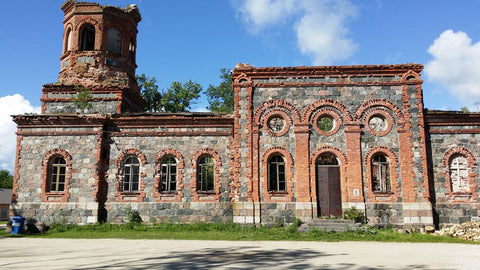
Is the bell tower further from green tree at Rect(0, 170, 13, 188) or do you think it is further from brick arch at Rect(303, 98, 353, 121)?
green tree at Rect(0, 170, 13, 188)

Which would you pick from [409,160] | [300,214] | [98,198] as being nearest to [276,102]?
[300,214]

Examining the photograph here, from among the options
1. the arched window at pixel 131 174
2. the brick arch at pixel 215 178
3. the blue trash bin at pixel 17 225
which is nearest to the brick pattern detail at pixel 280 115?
the brick arch at pixel 215 178

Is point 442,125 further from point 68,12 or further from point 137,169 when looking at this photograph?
point 68,12

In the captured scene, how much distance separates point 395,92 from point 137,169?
13389 millimetres

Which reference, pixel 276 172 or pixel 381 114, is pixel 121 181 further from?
pixel 381 114

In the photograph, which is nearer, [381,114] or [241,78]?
[381,114]

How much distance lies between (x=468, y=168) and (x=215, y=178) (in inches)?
479

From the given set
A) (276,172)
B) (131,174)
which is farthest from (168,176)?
(276,172)

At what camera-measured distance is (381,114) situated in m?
17.7

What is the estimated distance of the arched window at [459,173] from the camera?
17312mm

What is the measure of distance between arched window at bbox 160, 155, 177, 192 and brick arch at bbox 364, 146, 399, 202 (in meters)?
9.30

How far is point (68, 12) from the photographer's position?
21438 millimetres

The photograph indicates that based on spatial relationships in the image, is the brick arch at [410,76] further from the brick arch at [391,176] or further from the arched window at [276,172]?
the arched window at [276,172]

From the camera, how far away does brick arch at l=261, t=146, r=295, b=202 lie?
17047 millimetres
